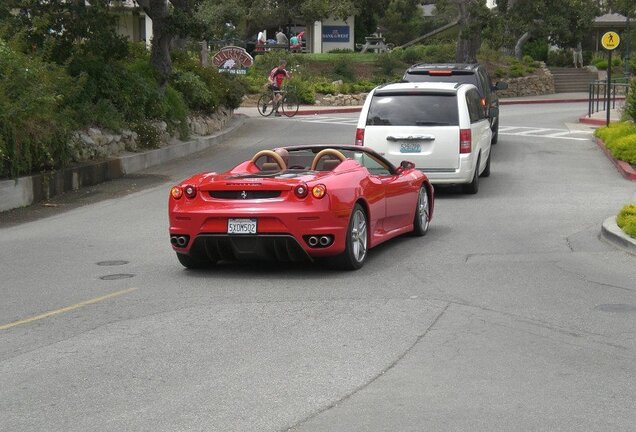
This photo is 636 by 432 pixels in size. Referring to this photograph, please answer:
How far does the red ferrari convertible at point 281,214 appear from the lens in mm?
11039

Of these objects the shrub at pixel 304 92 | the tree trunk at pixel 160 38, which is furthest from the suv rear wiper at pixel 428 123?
the shrub at pixel 304 92

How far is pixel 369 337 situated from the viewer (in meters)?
8.61

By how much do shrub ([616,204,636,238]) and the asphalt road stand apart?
35 cm

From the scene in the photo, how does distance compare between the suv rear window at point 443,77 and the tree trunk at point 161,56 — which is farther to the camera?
the tree trunk at point 161,56

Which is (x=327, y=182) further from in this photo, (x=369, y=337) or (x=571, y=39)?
(x=571, y=39)

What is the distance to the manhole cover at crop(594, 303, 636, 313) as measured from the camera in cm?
966

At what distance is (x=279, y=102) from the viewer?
3900 centimetres

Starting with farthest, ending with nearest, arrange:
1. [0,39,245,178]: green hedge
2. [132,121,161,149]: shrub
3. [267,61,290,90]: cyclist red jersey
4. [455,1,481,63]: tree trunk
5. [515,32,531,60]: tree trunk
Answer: [515,32,531,60]: tree trunk, [455,1,481,63]: tree trunk, [267,61,290,90]: cyclist red jersey, [132,121,161,149]: shrub, [0,39,245,178]: green hedge

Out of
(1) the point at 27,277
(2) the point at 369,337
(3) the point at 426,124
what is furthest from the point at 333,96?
(2) the point at 369,337

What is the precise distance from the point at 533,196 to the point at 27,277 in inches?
367

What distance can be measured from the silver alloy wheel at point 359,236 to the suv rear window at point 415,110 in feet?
21.4

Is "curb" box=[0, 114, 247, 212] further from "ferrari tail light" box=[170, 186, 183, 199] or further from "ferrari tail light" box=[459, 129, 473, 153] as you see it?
"ferrari tail light" box=[459, 129, 473, 153]

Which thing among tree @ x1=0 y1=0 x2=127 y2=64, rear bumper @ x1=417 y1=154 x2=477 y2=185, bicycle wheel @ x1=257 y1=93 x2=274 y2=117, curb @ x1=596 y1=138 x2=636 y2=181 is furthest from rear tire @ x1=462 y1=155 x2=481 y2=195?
bicycle wheel @ x1=257 y1=93 x2=274 y2=117

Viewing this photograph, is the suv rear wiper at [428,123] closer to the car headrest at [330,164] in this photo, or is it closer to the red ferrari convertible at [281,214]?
the red ferrari convertible at [281,214]
